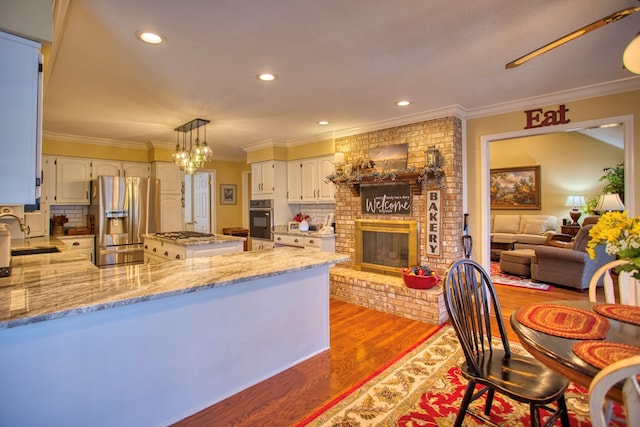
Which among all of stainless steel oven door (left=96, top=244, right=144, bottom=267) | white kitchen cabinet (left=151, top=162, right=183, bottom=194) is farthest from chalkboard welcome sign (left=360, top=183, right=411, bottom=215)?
stainless steel oven door (left=96, top=244, right=144, bottom=267)

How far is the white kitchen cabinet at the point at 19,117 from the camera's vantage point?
5.11ft

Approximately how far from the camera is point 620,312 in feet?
5.26

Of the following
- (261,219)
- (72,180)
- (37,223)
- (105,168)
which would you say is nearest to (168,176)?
(105,168)

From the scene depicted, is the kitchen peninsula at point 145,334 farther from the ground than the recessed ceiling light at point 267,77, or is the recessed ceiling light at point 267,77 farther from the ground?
the recessed ceiling light at point 267,77

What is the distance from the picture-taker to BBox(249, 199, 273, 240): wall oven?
5.57 m

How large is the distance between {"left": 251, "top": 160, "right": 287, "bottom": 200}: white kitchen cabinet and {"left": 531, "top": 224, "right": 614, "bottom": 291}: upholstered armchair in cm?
423

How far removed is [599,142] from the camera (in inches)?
276

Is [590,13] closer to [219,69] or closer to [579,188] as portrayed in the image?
[219,69]

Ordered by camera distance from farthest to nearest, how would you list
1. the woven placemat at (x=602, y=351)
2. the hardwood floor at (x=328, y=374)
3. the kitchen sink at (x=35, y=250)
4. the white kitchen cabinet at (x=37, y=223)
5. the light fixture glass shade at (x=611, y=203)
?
the light fixture glass shade at (x=611, y=203)
the white kitchen cabinet at (x=37, y=223)
the kitchen sink at (x=35, y=250)
the hardwood floor at (x=328, y=374)
the woven placemat at (x=602, y=351)

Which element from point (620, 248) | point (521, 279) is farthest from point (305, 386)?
point (521, 279)

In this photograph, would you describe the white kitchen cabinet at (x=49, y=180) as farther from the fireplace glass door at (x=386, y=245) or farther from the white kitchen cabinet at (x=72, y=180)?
the fireplace glass door at (x=386, y=245)

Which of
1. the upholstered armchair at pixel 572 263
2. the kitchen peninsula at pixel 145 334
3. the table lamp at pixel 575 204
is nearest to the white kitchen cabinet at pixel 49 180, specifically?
the kitchen peninsula at pixel 145 334

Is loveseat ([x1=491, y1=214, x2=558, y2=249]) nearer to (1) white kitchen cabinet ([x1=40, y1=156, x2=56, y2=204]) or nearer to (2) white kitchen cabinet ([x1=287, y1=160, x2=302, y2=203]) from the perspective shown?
(2) white kitchen cabinet ([x1=287, y1=160, x2=302, y2=203])

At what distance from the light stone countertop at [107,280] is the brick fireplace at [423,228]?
56.7 inches
